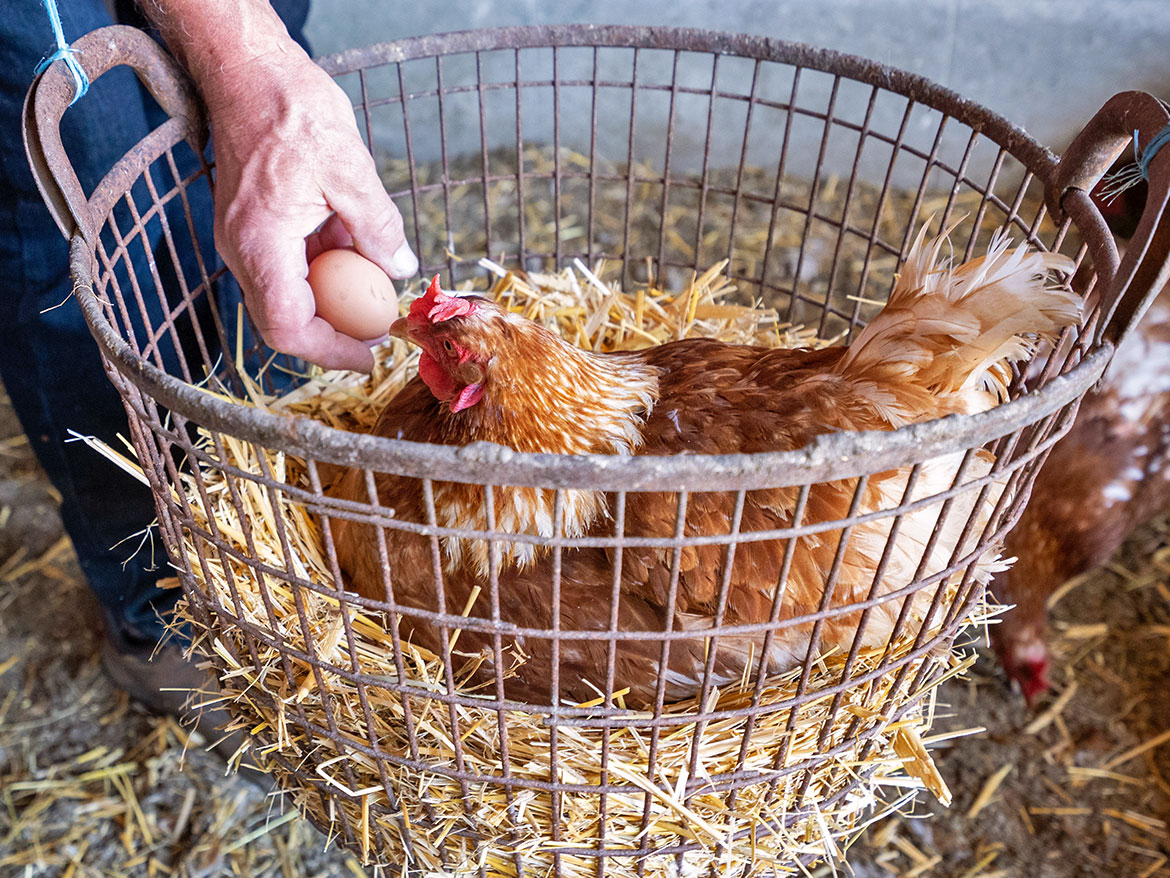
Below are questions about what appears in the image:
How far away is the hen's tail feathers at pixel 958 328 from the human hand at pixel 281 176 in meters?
0.63

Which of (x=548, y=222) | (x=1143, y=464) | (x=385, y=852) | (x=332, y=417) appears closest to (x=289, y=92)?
(x=332, y=417)

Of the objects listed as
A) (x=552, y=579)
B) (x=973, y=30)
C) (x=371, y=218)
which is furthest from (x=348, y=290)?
(x=973, y=30)

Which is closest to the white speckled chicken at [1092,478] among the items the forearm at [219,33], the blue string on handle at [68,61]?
the forearm at [219,33]

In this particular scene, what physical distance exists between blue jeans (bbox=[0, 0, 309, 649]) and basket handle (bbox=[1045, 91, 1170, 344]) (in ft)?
3.94

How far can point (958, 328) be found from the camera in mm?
877

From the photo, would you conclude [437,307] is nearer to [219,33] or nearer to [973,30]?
[219,33]

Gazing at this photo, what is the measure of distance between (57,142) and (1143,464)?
1.80 m

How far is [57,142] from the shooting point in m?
0.85

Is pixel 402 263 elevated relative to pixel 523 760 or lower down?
elevated

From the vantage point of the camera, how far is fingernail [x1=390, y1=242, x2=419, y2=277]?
3.87ft

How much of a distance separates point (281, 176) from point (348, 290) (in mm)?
166

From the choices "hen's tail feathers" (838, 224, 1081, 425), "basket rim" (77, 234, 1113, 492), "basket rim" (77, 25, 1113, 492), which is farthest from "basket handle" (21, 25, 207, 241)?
"hen's tail feathers" (838, 224, 1081, 425)

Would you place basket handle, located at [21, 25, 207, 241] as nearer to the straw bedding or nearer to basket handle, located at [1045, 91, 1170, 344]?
the straw bedding

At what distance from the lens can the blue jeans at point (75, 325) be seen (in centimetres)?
121
